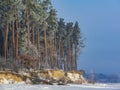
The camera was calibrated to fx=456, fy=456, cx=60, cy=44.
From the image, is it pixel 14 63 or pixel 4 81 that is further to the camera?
pixel 14 63

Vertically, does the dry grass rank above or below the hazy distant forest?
below

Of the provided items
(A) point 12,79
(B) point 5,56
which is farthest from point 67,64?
(A) point 12,79

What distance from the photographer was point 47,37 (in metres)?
98.7

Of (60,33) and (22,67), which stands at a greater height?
(60,33)

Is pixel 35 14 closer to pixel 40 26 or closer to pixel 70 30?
pixel 40 26

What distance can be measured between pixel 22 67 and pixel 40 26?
28.9m

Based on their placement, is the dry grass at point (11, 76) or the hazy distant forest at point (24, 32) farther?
the hazy distant forest at point (24, 32)

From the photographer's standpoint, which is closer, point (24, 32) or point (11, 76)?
point (11, 76)

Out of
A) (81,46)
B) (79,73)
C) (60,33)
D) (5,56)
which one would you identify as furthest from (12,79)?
(81,46)

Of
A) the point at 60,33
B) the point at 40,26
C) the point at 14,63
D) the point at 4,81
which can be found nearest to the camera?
the point at 4,81

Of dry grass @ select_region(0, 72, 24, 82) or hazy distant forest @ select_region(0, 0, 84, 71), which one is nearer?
dry grass @ select_region(0, 72, 24, 82)

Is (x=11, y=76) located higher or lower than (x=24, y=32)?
lower

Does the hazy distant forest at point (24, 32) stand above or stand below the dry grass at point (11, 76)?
above

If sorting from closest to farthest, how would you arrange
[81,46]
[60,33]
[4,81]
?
1. [4,81]
2. [60,33]
3. [81,46]
